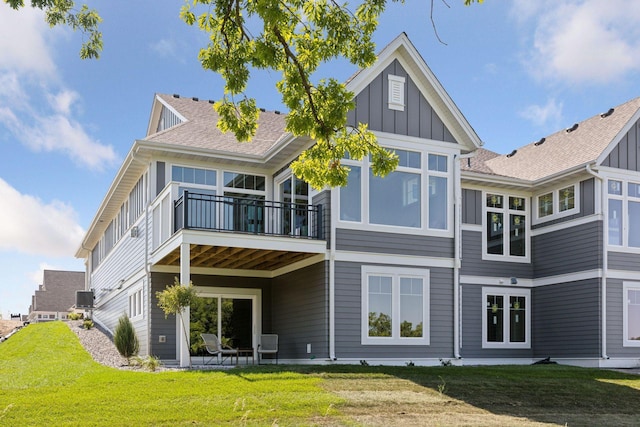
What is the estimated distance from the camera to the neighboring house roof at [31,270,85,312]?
53.4 meters

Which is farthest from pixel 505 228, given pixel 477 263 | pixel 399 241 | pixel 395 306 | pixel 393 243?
pixel 395 306

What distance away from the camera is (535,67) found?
15.6 m

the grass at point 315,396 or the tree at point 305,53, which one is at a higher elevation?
the tree at point 305,53

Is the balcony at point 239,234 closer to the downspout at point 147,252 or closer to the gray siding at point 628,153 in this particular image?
the downspout at point 147,252

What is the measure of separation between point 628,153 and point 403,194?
20.6 ft

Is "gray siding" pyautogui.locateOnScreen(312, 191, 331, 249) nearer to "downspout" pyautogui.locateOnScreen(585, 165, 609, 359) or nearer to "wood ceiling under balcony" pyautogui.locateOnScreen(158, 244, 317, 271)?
"wood ceiling under balcony" pyautogui.locateOnScreen(158, 244, 317, 271)

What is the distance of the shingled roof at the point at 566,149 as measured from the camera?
18438 mm

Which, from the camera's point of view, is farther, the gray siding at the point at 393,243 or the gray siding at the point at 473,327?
the gray siding at the point at 473,327

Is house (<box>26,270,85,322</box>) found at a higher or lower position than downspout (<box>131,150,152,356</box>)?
lower

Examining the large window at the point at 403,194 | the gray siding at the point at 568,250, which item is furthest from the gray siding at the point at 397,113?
the gray siding at the point at 568,250

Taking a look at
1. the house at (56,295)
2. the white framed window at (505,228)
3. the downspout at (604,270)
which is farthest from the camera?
the house at (56,295)

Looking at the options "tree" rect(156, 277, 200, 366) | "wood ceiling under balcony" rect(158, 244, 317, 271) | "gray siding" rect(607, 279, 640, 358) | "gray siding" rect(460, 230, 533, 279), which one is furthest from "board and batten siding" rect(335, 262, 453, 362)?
"gray siding" rect(607, 279, 640, 358)

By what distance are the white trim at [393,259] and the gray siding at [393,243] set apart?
3.5 inches

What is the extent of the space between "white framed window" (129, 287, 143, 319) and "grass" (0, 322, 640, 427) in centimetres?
394
